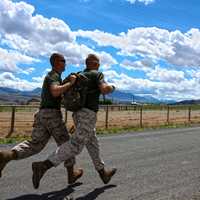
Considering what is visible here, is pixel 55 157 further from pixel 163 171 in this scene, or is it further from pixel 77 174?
pixel 163 171

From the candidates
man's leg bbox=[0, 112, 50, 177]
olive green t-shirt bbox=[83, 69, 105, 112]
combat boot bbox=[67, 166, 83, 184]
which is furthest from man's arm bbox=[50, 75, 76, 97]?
combat boot bbox=[67, 166, 83, 184]

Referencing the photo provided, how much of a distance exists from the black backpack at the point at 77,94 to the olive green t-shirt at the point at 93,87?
0.24 feet

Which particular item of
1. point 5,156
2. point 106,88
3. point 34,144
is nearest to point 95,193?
point 34,144

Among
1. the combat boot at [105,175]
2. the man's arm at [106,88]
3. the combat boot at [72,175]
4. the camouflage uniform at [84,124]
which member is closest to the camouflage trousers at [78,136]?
the camouflage uniform at [84,124]

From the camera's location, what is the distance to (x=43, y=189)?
654 centimetres

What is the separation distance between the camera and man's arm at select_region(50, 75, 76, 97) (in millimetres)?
6176

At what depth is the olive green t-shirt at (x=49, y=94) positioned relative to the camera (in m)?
6.38

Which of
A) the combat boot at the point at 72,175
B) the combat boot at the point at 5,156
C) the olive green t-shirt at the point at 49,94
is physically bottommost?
the combat boot at the point at 72,175

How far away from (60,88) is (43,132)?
0.78 metres

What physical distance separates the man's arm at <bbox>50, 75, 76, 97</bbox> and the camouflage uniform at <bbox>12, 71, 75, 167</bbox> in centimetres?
14

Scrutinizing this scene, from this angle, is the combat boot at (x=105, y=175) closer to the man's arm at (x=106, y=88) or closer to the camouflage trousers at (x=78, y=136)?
the camouflage trousers at (x=78, y=136)

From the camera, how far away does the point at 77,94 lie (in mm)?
6312

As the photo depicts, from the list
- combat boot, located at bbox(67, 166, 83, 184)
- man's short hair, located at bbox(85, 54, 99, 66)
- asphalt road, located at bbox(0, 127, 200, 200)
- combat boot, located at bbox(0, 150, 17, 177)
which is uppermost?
man's short hair, located at bbox(85, 54, 99, 66)

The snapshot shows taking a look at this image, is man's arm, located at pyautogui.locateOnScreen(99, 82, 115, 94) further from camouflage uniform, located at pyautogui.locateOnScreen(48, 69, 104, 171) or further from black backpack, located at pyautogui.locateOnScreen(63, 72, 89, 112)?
black backpack, located at pyautogui.locateOnScreen(63, 72, 89, 112)
